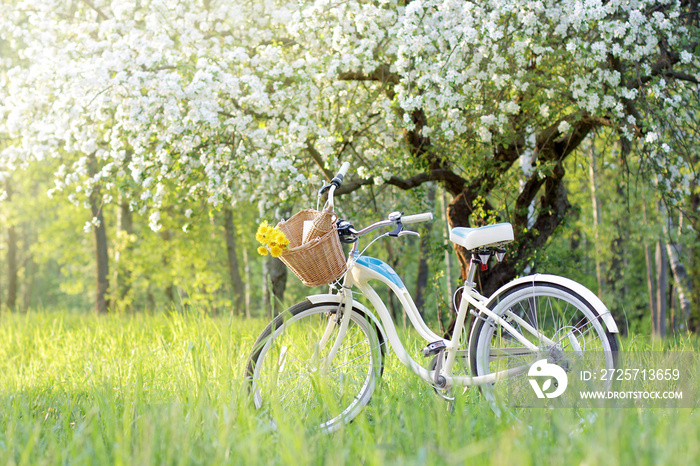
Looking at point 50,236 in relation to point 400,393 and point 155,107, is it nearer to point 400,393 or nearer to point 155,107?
point 155,107

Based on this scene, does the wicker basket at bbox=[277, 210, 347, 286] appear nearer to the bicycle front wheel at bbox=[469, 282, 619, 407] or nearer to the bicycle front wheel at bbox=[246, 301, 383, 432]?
the bicycle front wheel at bbox=[246, 301, 383, 432]

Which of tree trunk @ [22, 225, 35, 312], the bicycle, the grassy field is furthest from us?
tree trunk @ [22, 225, 35, 312]

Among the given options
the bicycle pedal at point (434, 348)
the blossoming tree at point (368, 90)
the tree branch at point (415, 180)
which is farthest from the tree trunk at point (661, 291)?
the bicycle pedal at point (434, 348)

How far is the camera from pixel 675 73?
5055 mm

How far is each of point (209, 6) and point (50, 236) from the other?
12174 mm

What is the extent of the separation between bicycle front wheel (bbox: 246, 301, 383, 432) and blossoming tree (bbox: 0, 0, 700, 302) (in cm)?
240

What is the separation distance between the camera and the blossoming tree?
467 cm

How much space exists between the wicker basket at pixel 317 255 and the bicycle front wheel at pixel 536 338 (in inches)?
31.7

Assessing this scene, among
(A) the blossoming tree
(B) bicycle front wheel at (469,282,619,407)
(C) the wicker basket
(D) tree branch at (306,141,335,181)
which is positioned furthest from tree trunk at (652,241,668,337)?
(C) the wicker basket

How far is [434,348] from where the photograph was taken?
9.61ft

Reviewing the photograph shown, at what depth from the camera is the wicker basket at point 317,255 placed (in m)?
2.68

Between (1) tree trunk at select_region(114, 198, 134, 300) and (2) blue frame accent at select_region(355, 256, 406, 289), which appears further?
(1) tree trunk at select_region(114, 198, 134, 300)

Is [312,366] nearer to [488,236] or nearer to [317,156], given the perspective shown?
[488,236]

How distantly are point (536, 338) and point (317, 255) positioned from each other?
3.74 feet
